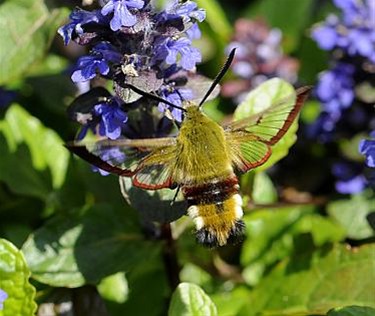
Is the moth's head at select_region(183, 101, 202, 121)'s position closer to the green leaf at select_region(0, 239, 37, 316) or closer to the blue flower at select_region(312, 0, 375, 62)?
the green leaf at select_region(0, 239, 37, 316)

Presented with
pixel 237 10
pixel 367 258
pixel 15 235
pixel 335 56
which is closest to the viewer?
pixel 367 258

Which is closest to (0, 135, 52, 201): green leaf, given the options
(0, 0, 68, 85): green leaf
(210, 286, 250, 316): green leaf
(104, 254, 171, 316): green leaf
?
(0, 0, 68, 85): green leaf

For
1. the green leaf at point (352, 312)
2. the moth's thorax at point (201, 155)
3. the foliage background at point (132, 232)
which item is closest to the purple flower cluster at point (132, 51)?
the moth's thorax at point (201, 155)

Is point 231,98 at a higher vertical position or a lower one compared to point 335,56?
lower

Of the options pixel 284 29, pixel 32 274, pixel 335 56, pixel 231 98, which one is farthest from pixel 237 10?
pixel 32 274

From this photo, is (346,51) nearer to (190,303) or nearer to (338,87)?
(338,87)

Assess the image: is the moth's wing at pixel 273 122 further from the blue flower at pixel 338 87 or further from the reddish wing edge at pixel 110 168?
the blue flower at pixel 338 87

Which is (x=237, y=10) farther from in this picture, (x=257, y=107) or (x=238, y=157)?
(x=238, y=157)

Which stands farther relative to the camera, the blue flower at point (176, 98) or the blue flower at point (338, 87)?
the blue flower at point (338, 87)
